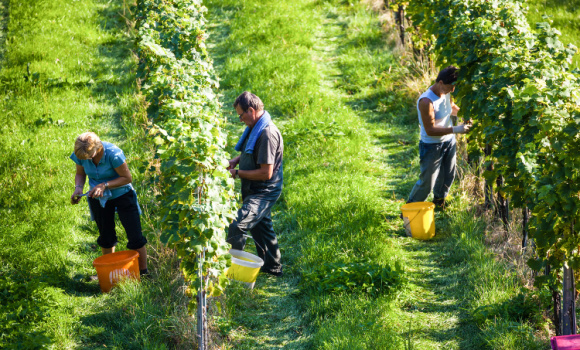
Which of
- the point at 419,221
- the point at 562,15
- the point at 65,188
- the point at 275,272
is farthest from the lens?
the point at 562,15

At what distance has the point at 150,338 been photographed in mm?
4215

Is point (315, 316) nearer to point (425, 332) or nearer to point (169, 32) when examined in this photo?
point (425, 332)

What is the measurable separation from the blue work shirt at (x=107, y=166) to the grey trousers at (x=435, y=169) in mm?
3181

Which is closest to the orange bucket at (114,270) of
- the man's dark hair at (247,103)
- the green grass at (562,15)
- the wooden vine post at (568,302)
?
the man's dark hair at (247,103)

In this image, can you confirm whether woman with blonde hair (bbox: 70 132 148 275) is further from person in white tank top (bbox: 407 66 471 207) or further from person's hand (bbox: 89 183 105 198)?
person in white tank top (bbox: 407 66 471 207)

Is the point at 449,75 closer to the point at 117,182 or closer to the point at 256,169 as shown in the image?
the point at 256,169

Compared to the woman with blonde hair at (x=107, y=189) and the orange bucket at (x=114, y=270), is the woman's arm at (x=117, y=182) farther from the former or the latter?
the orange bucket at (x=114, y=270)

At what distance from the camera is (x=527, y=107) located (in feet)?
11.8

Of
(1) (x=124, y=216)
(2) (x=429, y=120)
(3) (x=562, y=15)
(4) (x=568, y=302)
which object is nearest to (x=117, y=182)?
(1) (x=124, y=216)

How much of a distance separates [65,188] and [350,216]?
3.52m

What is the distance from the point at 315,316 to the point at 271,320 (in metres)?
0.38

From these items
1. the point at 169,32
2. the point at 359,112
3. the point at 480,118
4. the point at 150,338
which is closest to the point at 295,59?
the point at 359,112

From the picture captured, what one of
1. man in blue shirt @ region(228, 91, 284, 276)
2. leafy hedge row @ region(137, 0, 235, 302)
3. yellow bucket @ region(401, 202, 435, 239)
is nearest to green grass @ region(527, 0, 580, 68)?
yellow bucket @ region(401, 202, 435, 239)

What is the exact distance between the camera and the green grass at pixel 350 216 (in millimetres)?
4316
